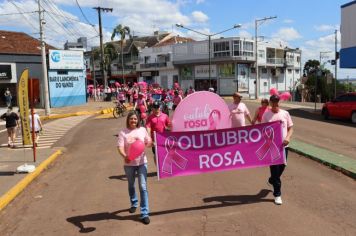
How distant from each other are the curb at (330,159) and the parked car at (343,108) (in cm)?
1145

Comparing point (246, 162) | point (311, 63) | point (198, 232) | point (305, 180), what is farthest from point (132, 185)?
point (311, 63)

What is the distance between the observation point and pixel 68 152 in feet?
47.2

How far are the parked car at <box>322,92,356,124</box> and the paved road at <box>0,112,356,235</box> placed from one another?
1427 cm

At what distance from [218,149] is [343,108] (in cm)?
1899

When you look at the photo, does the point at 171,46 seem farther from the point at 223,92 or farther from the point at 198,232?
the point at 198,232

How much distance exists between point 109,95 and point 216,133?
1581 inches

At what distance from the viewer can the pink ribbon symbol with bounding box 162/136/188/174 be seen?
7078 millimetres

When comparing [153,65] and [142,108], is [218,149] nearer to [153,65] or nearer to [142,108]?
[142,108]

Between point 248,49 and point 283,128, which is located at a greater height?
point 248,49

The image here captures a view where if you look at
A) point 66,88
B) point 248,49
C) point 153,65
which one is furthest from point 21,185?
point 153,65

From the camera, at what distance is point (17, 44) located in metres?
37.3

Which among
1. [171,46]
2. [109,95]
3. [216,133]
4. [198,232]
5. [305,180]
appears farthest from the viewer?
[171,46]

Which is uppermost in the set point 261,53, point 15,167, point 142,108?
point 261,53

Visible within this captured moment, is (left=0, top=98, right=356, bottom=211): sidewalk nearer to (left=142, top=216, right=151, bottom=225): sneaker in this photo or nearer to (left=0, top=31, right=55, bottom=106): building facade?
(left=142, top=216, right=151, bottom=225): sneaker
